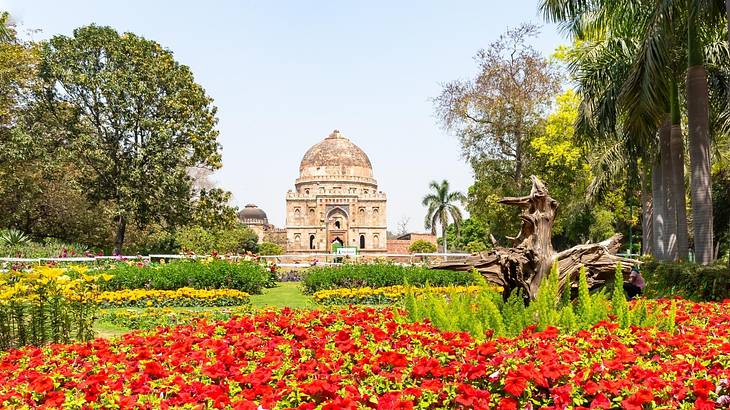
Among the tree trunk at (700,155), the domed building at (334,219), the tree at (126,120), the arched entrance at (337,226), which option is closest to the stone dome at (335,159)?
the domed building at (334,219)

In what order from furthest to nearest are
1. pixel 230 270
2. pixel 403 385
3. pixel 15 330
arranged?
pixel 230 270 < pixel 15 330 < pixel 403 385

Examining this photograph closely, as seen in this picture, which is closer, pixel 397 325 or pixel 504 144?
pixel 397 325

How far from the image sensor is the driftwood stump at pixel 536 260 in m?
6.19

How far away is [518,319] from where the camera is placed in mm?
5148

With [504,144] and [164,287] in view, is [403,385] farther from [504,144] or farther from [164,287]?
[504,144]

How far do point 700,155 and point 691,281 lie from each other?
8.56 ft

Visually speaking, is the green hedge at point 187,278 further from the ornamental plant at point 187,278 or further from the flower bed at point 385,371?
the flower bed at point 385,371

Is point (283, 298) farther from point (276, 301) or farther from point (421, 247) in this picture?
point (421, 247)

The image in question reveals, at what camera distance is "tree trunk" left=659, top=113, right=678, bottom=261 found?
542 inches

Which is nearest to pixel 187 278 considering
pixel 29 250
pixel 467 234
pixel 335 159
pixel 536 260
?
pixel 536 260

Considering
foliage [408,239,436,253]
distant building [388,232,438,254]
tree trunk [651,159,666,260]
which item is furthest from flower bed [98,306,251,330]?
distant building [388,232,438,254]

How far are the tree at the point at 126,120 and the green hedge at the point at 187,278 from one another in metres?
10.4

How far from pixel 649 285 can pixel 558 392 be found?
9.32 metres

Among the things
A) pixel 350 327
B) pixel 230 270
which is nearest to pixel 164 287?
pixel 230 270
